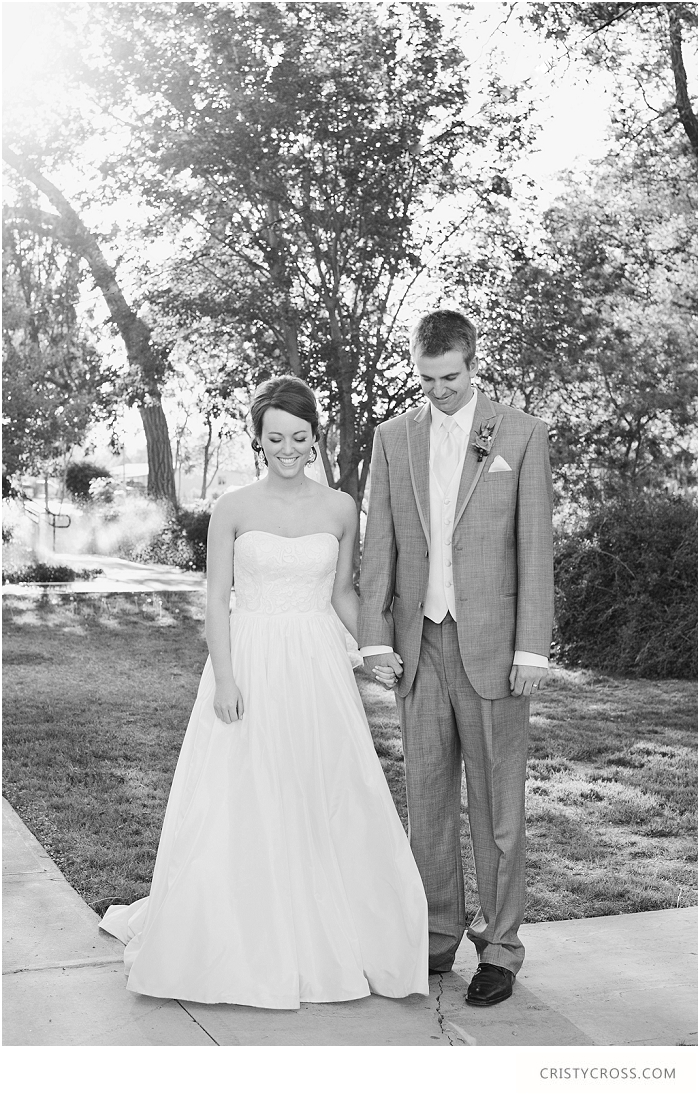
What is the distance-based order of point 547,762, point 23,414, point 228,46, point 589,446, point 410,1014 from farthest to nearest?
1. point 23,414
2. point 589,446
3. point 228,46
4. point 547,762
5. point 410,1014

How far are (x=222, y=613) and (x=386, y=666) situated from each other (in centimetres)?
55

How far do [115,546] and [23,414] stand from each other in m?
4.77

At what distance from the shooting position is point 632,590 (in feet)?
33.6

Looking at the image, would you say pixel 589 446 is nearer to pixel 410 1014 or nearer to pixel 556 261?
pixel 556 261

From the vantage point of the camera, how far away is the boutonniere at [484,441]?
11.5ft

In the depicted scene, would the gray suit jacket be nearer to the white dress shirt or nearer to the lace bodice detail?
the white dress shirt

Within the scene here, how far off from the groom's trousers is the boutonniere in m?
0.54

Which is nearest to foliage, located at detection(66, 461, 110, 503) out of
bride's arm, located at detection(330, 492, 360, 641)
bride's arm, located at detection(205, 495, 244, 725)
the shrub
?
the shrub

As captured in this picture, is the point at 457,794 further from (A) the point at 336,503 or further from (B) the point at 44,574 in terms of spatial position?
(B) the point at 44,574

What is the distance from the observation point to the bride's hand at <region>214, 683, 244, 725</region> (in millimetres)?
3545

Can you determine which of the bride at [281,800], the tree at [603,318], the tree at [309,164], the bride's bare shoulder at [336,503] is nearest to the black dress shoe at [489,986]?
the bride at [281,800]

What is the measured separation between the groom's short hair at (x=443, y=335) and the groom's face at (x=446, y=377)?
15 millimetres

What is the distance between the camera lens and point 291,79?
34.7 feet

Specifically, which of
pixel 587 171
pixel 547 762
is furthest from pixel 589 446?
pixel 547 762
